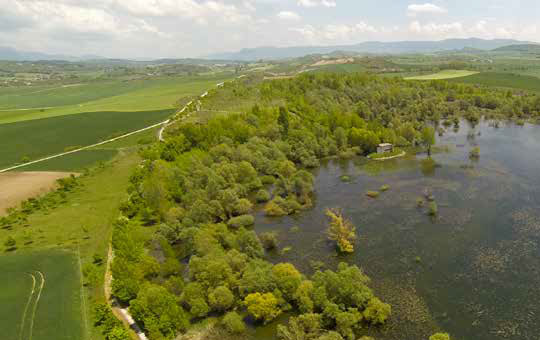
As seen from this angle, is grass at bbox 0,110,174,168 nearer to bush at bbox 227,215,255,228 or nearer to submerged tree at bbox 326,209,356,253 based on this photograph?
bush at bbox 227,215,255,228

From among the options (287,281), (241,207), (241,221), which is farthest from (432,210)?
(241,207)

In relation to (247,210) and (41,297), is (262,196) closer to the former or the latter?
(247,210)

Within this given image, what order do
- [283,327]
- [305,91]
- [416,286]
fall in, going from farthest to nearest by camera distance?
[305,91]
[416,286]
[283,327]

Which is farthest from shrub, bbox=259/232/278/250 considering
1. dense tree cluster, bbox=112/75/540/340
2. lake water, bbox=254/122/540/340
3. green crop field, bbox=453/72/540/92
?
green crop field, bbox=453/72/540/92

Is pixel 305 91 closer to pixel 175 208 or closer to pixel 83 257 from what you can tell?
pixel 175 208

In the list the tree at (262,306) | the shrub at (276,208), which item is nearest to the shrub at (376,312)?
the tree at (262,306)

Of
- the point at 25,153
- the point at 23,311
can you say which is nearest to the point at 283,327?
the point at 23,311
